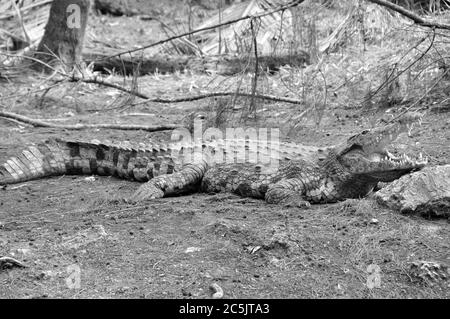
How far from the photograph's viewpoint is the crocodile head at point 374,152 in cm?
543

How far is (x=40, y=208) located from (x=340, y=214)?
7.33ft

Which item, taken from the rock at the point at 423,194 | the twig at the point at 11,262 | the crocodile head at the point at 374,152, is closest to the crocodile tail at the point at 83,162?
the crocodile head at the point at 374,152

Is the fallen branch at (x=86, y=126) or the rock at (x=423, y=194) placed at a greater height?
the fallen branch at (x=86, y=126)

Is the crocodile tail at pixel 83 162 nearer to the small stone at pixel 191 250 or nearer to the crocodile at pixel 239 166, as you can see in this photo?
the crocodile at pixel 239 166

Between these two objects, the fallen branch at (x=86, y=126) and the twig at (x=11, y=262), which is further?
the fallen branch at (x=86, y=126)

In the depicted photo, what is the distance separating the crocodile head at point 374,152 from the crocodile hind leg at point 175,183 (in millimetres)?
1200

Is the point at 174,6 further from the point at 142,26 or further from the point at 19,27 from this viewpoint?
the point at 19,27

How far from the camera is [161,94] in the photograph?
914 centimetres

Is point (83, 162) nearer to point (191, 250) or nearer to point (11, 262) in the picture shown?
point (11, 262)

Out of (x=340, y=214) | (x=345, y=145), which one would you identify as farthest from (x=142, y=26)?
(x=340, y=214)

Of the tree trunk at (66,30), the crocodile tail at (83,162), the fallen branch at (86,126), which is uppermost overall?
the tree trunk at (66,30)

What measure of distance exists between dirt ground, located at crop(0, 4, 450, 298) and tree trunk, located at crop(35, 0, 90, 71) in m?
3.66

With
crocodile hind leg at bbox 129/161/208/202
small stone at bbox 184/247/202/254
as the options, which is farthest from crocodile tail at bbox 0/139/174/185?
small stone at bbox 184/247/202/254

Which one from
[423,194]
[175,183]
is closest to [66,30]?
[175,183]
